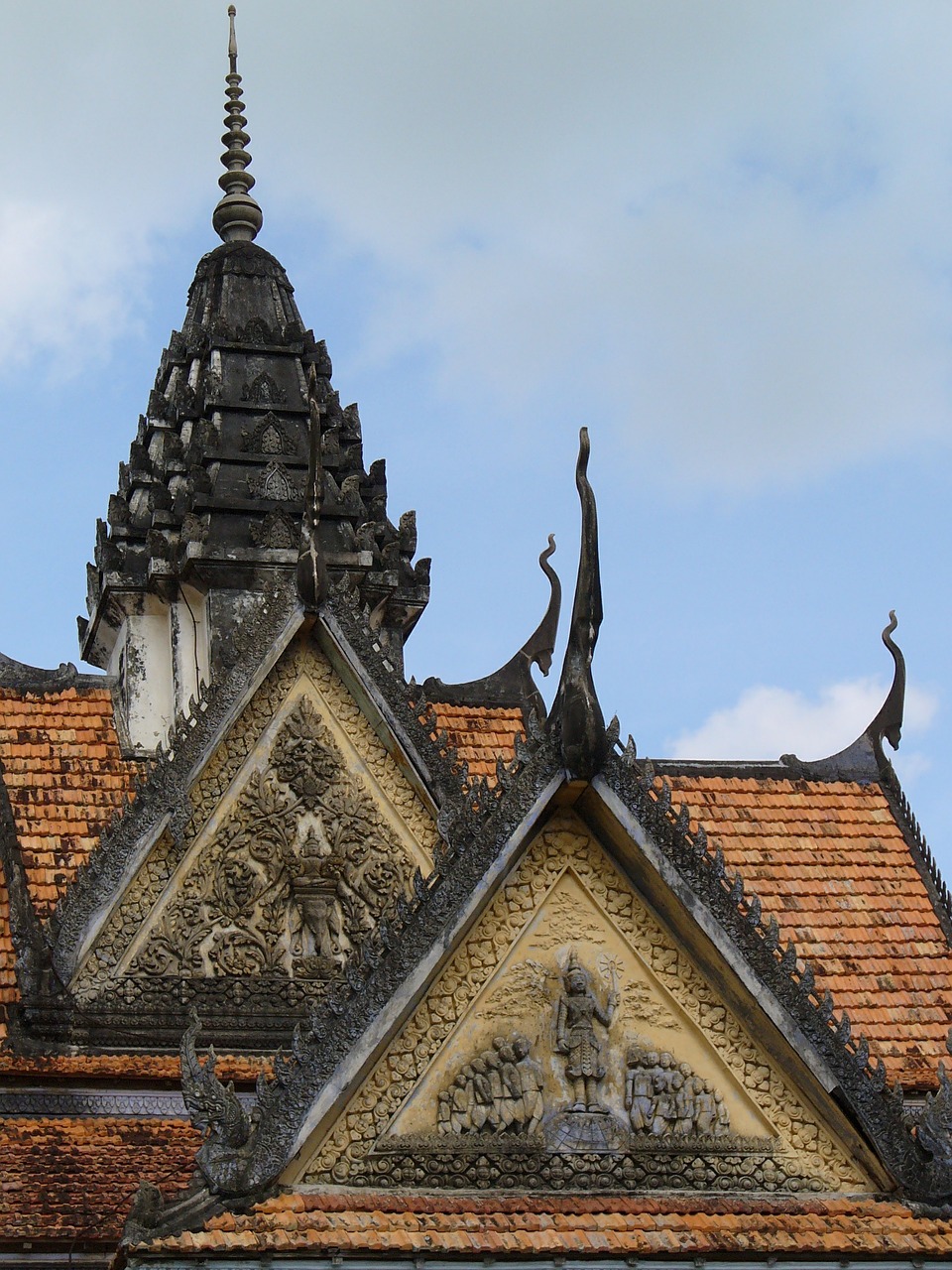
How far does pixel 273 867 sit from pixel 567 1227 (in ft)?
17.7

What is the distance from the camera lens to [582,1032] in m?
12.9

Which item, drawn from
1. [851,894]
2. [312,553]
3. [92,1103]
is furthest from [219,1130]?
[851,894]

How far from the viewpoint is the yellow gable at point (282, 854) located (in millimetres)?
16797

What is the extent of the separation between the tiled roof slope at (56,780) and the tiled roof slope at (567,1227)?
16.5ft

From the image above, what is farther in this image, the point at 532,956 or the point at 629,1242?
the point at 532,956

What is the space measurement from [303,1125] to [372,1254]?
717mm

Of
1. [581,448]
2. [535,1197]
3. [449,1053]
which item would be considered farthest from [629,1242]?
[581,448]

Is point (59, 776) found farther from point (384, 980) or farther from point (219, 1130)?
→ point (219, 1130)

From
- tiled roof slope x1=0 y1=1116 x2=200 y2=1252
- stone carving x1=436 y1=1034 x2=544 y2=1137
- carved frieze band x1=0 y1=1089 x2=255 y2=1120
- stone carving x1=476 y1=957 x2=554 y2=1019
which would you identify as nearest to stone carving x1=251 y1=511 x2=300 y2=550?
carved frieze band x1=0 y1=1089 x2=255 y2=1120

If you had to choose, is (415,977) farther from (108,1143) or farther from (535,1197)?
(108,1143)

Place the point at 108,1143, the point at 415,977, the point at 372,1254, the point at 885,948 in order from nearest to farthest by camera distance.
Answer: the point at 372,1254
the point at 415,977
the point at 108,1143
the point at 885,948

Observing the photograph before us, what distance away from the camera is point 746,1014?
1298 cm

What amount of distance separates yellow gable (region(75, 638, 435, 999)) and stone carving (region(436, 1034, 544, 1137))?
430 centimetres

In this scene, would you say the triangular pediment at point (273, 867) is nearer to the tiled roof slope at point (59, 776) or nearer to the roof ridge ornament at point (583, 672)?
the tiled roof slope at point (59, 776)
